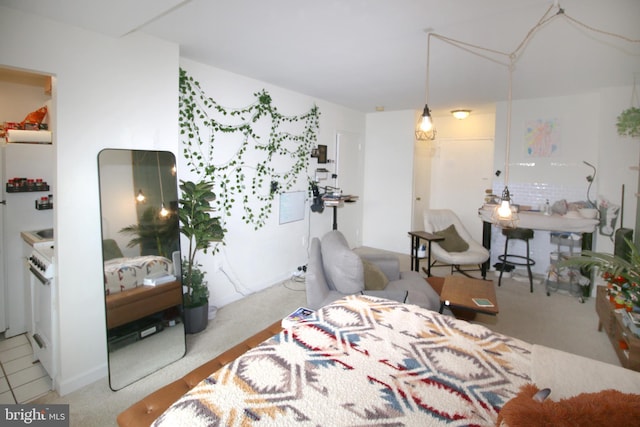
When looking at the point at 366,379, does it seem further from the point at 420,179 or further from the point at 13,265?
the point at 420,179

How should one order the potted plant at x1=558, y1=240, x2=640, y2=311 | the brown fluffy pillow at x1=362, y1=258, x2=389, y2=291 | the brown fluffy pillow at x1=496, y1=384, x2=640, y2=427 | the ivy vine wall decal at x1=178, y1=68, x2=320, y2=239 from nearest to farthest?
the brown fluffy pillow at x1=496, y1=384, x2=640, y2=427 → the potted plant at x1=558, y1=240, x2=640, y2=311 → the brown fluffy pillow at x1=362, y1=258, x2=389, y2=291 → the ivy vine wall decal at x1=178, y1=68, x2=320, y2=239

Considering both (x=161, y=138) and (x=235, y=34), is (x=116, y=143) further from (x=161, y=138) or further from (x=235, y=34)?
(x=235, y=34)

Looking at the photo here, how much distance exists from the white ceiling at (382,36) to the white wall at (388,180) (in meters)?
1.81

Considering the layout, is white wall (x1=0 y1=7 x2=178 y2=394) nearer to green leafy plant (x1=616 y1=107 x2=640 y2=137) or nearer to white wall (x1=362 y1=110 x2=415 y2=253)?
white wall (x1=362 y1=110 x2=415 y2=253)

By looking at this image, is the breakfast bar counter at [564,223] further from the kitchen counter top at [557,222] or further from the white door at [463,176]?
the white door at [463,176]

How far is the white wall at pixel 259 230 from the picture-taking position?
143 inches

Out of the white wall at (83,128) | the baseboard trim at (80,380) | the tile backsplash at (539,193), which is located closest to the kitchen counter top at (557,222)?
the tile backsplash at (539,193)

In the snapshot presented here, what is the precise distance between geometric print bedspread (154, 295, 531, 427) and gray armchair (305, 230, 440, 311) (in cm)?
86

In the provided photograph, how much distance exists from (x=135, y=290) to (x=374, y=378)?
205cm

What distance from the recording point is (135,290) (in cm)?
264

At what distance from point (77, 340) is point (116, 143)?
142 cm

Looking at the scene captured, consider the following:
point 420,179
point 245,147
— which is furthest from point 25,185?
point 420,179

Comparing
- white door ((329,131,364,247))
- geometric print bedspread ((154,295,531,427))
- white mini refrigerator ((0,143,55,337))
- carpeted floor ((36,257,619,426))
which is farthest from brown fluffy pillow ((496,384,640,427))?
white door ((329,131,364,247))

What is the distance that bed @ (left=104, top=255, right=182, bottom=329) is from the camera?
8.23ft
